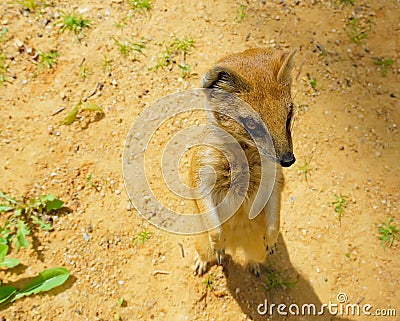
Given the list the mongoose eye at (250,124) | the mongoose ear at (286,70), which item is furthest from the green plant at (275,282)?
the mongoose ear at (286,70)

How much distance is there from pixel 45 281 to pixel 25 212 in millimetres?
710

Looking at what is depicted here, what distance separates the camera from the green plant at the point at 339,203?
4.40 metres

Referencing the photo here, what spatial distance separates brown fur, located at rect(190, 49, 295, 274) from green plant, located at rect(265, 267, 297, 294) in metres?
0.14

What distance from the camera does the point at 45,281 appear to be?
381 cm

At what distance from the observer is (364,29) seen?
541 centimetres

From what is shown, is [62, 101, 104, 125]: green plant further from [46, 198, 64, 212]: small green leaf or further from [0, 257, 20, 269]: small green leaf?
[0, 257, 20, 269]: small green leaf

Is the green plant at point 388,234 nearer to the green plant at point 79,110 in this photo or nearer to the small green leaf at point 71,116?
the green plant at point 79,110

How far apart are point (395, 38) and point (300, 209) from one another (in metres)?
2.58

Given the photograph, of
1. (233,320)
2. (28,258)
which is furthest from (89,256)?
(233,320)

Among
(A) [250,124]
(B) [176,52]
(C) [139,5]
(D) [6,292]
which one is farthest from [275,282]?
(C) [139,5]

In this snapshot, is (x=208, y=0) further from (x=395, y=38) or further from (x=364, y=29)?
(x=395, y=38)

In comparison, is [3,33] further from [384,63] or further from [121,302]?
[384,63]

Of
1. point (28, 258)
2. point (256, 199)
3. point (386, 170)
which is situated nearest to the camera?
point (256, 199)

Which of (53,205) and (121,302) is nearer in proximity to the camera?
(121,302)
